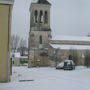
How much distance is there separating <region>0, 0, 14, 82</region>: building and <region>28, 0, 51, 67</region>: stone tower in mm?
40418

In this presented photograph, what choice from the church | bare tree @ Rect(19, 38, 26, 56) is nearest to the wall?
the church

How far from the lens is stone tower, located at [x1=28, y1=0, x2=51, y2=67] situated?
59.8m

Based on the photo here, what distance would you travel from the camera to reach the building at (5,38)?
1778 centimetres

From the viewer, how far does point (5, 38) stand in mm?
18094

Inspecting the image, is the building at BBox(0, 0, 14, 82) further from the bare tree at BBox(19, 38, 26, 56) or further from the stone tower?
the bare tree at BBox(19, 38, 26, 56)

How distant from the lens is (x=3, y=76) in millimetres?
17703

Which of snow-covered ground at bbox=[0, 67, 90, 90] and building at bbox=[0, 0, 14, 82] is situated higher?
building at bbox=[0, 0, 14, 82]

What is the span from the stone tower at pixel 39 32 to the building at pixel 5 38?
133ft

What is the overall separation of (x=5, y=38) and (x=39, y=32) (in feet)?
143

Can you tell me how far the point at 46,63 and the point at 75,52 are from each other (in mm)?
8052

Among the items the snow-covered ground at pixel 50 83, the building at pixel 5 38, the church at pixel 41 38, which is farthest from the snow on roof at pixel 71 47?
the building at pixel 5 38

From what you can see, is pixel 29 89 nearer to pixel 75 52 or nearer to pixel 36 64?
pixel 36 64

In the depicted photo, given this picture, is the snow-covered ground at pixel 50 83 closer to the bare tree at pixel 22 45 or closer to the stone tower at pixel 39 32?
the stone tower at pixel 39 32

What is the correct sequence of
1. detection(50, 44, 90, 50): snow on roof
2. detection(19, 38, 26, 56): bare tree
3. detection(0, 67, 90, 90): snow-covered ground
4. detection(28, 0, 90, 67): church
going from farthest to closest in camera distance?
1. detection(19, 38, 26, 56): bare tree
2. detection(50, 44, 90, 50): snow on roof
3. detection(28, 0, 90, 67): church
4. detection(0, 67, 90, 90): snow-covered ground
